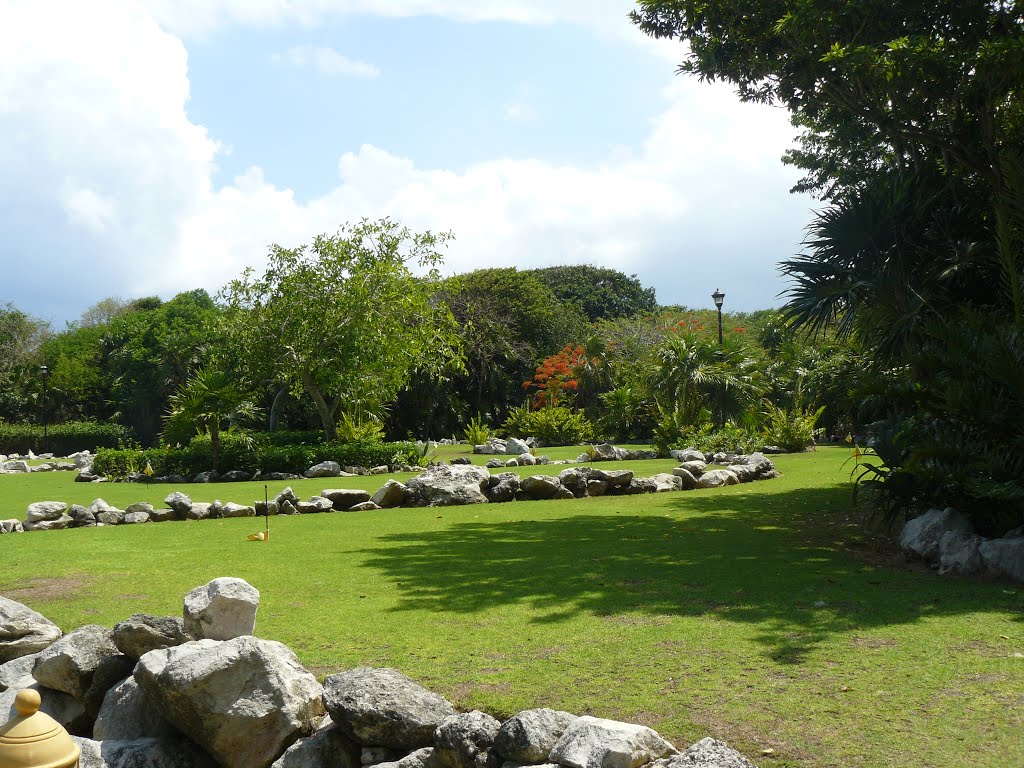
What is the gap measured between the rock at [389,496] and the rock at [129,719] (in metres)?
9.00

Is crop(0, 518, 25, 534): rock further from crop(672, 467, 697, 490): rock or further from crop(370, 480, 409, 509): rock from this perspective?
crop(672, 467, 697, 490): rock

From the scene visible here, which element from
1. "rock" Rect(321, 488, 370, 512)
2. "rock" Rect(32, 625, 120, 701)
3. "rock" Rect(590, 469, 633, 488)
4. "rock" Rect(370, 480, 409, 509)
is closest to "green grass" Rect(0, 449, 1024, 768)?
"rock" Rect(32, 625, 120, 701)

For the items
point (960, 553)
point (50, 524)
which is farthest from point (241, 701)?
point (50, 524)

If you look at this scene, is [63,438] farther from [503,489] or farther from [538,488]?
[538,488]

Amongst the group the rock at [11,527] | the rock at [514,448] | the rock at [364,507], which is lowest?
the rock at [364,507]

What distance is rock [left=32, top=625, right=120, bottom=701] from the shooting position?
570cm

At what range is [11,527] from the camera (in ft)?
40.4

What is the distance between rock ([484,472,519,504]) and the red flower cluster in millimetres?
19235

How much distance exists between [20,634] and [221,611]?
5.59 ft

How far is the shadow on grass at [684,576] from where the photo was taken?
658 centimetres

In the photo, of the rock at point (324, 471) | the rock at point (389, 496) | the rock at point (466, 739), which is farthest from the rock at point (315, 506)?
the rock at point (466, 739)

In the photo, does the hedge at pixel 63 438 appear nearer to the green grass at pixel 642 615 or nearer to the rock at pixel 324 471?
the rock at pixel 324 471

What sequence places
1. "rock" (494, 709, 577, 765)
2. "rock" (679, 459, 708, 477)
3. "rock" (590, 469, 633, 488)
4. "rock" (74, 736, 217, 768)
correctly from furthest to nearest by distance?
"rock" (679, 459, 708, 477)
"rock" (590, 469, 633, 488)
"rock" (74, 736, 217, 768)
"rock" (494, 709, 577, 765)

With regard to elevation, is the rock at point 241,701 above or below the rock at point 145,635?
below
